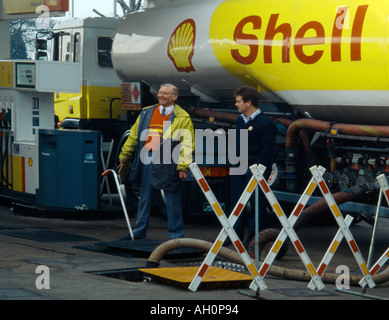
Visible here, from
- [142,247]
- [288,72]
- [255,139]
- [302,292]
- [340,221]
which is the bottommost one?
[302,292]

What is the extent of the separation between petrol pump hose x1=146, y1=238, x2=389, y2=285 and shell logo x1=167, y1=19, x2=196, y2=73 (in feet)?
14.5

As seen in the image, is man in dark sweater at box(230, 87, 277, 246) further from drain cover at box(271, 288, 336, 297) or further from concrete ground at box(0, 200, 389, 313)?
drain cover at box(271, 288, 336, 297)

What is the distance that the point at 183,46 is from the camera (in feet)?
41.8

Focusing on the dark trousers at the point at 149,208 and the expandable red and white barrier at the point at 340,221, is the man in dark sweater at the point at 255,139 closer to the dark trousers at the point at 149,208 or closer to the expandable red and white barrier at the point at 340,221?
the dark trousers at the point at 149,208

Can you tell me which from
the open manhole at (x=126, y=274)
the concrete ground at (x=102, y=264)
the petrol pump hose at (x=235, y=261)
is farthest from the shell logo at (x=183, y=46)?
the open manhole at (x=126, y=274)

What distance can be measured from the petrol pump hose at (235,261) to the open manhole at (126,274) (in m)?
0.18

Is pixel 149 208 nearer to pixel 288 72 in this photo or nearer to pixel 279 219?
pixel 288 72

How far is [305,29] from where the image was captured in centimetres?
1041

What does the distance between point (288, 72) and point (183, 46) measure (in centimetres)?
243

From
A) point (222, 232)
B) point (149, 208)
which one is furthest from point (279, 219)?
point (149, 208)

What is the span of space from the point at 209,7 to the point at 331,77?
282 centimetres

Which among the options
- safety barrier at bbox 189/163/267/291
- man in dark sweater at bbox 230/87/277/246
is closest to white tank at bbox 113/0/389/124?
man in dark sweater at bbox 230/87/277/246

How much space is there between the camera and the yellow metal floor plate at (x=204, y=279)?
25.9 ft
